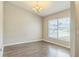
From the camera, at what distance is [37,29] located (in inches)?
47.1

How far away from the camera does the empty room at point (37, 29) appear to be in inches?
43.4

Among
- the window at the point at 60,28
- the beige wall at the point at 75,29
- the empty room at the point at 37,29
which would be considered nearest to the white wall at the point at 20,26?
the empty room at the point at 37,29

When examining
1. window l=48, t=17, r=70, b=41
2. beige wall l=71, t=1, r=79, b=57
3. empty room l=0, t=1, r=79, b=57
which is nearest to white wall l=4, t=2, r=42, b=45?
empty room l=0, t=1, r=79, b=57

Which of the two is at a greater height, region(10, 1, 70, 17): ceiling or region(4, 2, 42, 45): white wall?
region(10, 1, 70, 17): ceiling

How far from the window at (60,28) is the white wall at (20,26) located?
0.16 m

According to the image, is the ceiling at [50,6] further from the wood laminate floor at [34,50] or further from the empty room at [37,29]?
the wood laminate floor at [34,50]

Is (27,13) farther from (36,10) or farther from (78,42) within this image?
(78,42)

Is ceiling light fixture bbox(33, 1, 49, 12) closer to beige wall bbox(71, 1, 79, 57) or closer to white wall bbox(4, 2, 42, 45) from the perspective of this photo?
white wall bbox(4, 2, 42, 45)

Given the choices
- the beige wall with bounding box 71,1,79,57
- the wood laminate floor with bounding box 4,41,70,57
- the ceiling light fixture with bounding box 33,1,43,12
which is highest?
the ceiling light fixture with bounding box 33,1,43,12

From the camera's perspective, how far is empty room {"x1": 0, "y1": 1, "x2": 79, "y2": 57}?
43.4 inches

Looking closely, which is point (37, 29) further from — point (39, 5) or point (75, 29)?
point (75, 29)

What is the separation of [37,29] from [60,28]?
0.32 meters

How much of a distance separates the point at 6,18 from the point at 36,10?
46 cm

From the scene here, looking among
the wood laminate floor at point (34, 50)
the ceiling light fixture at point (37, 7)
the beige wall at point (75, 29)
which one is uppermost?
the ceiling light fixture at point (37, 7)
